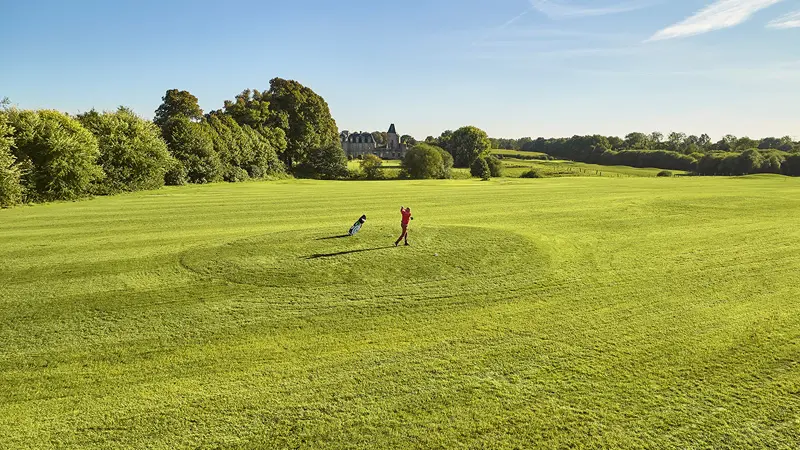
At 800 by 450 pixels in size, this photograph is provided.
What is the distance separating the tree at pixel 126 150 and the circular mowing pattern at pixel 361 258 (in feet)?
110

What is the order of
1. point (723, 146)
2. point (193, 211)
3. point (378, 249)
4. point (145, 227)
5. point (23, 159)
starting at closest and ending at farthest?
point (378, 249) → point (145, 227) → point (193, 211) → point (23, 159) → point (723, 146)

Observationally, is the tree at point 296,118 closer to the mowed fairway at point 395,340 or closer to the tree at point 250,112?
the tree at point 250,112

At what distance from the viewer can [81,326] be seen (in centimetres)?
1185

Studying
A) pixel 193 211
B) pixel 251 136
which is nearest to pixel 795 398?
pixel 193 211

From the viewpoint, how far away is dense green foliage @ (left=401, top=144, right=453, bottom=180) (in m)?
90.1

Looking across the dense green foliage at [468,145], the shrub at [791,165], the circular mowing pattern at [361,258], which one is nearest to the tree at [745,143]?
the shrub at [791,165]

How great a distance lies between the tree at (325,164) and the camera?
88625 mm

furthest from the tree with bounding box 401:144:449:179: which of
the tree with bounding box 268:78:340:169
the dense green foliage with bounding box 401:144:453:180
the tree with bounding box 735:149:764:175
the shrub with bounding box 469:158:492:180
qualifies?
the tree with bounding box 735:149:764:175

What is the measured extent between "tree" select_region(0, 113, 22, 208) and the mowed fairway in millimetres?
13957

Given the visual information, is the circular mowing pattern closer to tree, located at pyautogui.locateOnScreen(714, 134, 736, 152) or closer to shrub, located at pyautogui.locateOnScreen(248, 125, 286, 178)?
shrub, located at pyautogui.locateOnScreen(248, 125, 286, 178)

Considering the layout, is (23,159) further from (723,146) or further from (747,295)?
(723,146)

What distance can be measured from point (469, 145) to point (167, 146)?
260 ft

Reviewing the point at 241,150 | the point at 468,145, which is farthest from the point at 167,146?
the point at 468,145

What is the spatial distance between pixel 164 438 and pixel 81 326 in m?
6.41
